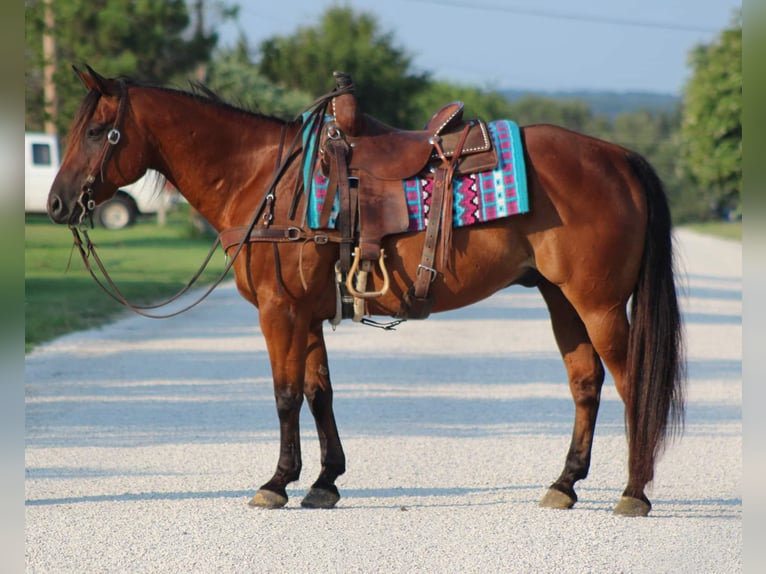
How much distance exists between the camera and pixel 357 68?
47875 mm

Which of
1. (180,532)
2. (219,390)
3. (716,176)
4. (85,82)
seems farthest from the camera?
(716,176)

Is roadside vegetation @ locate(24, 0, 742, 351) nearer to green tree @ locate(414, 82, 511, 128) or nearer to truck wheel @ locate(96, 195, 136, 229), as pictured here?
truck wheel @ locate(96, 195, 136, 229)

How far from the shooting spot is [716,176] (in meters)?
34.0

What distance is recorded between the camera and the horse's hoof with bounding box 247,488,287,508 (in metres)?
5.55

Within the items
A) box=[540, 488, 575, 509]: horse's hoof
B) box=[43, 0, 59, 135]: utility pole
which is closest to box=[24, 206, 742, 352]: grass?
box=[43, 0, 59, 135]: utility pole

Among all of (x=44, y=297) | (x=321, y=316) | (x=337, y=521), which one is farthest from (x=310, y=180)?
(x=44, y=297)

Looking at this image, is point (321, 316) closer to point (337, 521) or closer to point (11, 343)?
point (337, 521)

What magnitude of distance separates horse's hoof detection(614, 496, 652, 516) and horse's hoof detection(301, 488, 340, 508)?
1.43 meters

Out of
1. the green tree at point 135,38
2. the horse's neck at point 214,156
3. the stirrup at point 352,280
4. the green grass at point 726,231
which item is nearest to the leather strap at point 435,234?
the stirrup at point 352,280

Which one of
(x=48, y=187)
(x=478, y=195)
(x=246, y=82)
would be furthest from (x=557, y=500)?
(x=246, y=82)

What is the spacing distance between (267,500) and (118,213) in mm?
30198

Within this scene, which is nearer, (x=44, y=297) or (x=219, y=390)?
(x=219, y=390)

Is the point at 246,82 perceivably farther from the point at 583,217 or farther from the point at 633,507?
the point at 633,507

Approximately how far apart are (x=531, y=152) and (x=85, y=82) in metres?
2.23
